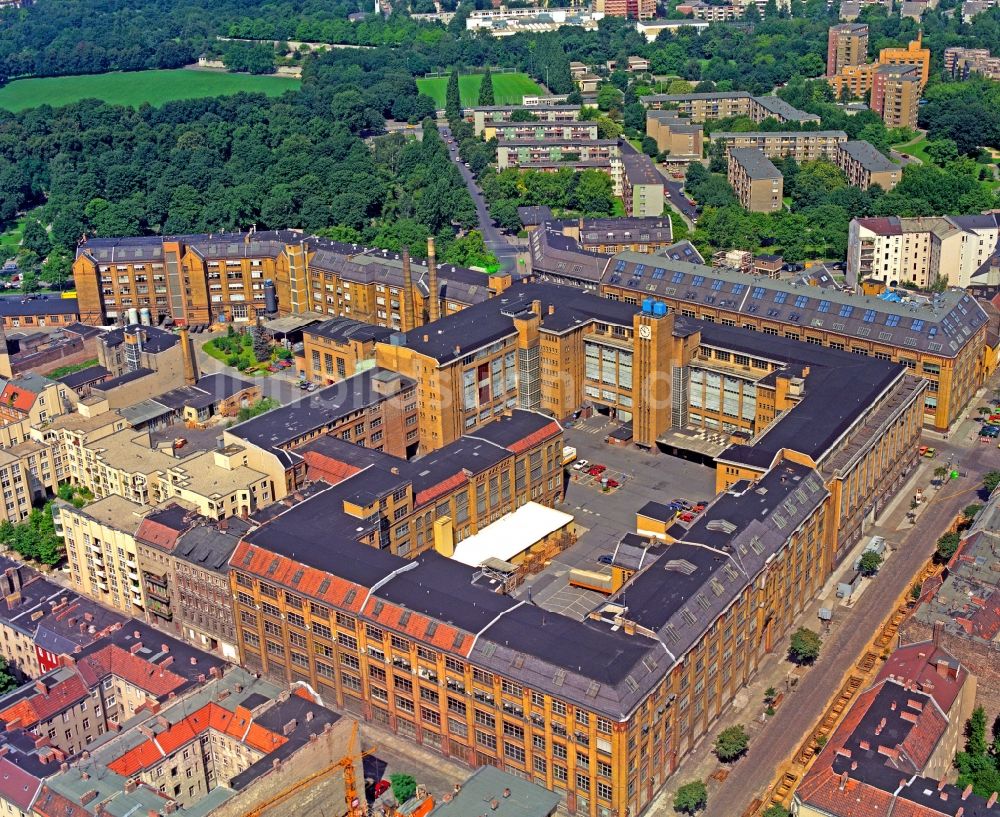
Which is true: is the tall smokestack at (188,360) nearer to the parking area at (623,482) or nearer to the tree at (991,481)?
the parking area at (623,482)

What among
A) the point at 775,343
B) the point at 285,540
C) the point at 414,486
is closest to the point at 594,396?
the point at 775,343

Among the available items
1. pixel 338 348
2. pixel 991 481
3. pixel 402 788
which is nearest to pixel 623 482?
pixel 991 481

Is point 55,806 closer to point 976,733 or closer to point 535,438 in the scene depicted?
point 535,438

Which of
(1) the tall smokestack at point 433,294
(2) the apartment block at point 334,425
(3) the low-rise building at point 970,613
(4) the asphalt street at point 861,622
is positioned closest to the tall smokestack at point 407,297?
(1) the tall smokestack at point 433,294

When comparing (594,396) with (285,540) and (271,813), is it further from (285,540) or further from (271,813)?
(271,813)

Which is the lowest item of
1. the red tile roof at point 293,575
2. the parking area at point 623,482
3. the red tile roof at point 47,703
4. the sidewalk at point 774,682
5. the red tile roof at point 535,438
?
the sidewalk at point 774,682

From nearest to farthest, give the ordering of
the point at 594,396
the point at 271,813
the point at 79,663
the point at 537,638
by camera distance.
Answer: the point at 271,813, the point at 537,638, the point at 79,663, the point at 594,396
